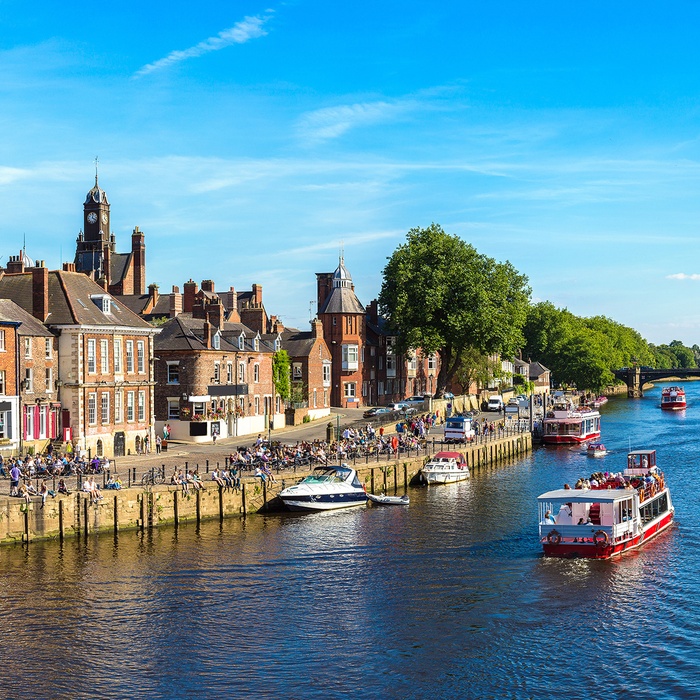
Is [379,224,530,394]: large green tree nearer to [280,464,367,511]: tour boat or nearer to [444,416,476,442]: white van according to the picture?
[444,416,476,442]: white van

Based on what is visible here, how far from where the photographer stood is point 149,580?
1683 inches

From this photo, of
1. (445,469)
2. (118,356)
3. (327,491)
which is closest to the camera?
(327,491)

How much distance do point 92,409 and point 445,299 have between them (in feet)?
188

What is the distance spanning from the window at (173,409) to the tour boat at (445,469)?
21065 mm

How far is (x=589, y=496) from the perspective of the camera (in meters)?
49.1

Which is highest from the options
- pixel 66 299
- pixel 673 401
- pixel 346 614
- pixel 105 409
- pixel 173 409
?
pixel 66 299

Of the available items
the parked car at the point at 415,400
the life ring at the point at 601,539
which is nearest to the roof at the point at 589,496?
the life ring at the point at 601,539

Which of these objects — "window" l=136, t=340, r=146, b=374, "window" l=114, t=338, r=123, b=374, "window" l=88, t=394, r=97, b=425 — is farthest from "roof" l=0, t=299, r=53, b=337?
"window" l=136, t=340, r=146, b=374

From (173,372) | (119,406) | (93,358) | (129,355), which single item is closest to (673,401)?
(173,372)

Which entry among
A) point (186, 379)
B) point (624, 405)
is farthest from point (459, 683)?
point (624, 405)

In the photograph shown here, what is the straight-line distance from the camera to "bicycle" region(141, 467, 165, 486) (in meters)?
55.0

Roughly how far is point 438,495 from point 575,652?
112ft

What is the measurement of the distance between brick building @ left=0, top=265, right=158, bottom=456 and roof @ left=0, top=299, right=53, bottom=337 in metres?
0.76

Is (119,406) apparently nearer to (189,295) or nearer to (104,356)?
(104,356)
